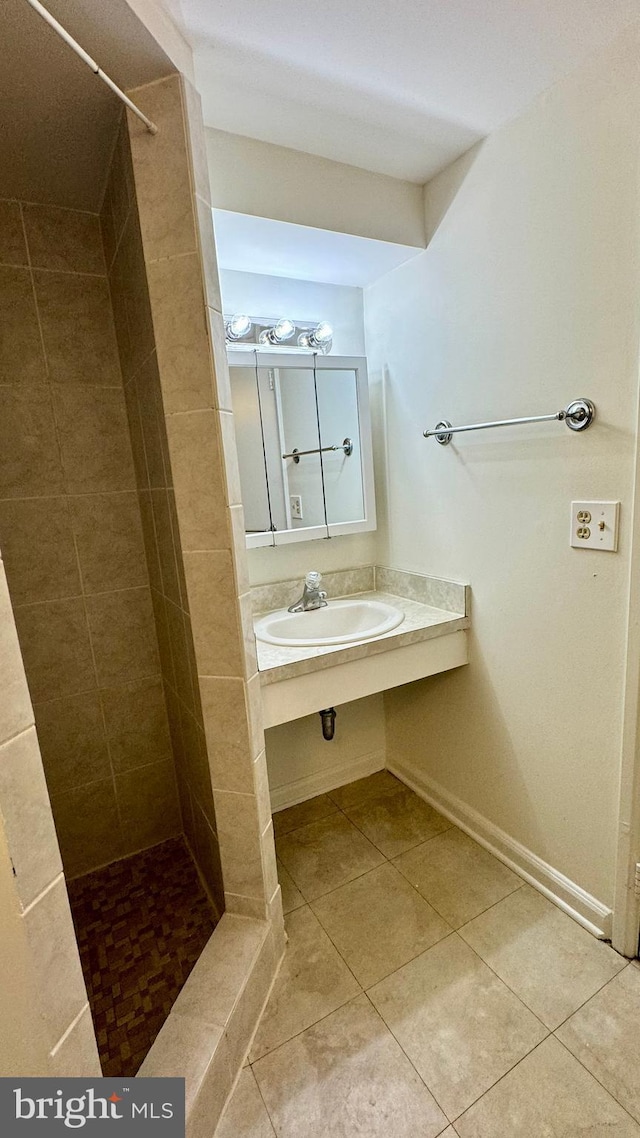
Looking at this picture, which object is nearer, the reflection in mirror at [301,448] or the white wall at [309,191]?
the white wall at [309,191]

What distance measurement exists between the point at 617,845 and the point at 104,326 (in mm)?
2092

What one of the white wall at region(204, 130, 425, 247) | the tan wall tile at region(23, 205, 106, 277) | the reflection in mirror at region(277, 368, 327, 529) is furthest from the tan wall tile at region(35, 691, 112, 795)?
the white wall at region(204, 130, 425, 247)

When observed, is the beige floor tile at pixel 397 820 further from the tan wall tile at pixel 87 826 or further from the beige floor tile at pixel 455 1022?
the tan wall tile at pixel 87 826

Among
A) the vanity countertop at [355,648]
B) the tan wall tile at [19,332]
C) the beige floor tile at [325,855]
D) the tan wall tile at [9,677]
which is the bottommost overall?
the beige floor tile at [325,855]

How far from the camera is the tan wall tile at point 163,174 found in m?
0.96

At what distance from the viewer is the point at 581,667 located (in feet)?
4.25

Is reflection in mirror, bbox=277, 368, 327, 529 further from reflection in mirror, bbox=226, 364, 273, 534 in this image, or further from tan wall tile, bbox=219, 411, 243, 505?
tan wall tile, bbox=219, 411, 243, 505

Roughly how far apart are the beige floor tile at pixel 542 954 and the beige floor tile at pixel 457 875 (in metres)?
0.04

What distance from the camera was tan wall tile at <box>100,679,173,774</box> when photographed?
65.4 inches

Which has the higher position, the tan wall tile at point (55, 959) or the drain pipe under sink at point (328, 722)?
the tan wall tile at point (55, 959)

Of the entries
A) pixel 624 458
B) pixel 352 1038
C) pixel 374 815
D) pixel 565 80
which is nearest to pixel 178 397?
pixel 624 458

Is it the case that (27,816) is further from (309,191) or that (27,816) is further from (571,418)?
(309,191)

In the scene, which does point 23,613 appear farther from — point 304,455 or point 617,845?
point 617,845

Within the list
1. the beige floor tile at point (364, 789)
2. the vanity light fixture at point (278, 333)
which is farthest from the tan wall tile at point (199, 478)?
the beige floor tile at point (364, 789)
